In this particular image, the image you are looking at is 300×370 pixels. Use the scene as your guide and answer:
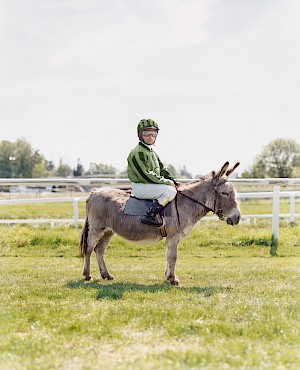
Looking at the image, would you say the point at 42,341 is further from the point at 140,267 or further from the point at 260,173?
the point at 260,173

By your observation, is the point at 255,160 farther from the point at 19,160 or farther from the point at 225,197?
the point at 225,197

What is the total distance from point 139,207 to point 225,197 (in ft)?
4.49

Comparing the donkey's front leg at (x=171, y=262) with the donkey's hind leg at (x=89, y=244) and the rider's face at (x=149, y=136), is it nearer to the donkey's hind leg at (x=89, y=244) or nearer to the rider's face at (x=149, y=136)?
the donkey's hind leg at (x=89, y=244)

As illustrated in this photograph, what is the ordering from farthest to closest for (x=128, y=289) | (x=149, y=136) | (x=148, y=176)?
1. (x=149, y=136)
2. (x=148, y=176)
3. (x=128, y=289)

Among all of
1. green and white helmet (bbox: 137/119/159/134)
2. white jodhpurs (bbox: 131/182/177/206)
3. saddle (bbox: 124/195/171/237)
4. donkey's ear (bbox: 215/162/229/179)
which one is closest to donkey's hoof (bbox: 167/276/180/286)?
saddle (bbox: 124/195/171/237)

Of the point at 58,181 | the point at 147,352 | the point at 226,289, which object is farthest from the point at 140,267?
the point at 147,352

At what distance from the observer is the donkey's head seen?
7.57 metres

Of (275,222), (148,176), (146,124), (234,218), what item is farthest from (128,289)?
(275,222)

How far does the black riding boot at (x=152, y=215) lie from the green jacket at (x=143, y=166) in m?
0.37

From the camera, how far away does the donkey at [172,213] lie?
757 cm

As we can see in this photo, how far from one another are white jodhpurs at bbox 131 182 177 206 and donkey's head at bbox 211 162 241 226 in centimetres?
73

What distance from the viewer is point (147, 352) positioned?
421 cm

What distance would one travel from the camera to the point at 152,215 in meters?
7.31

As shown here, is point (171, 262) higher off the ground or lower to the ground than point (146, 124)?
lower
